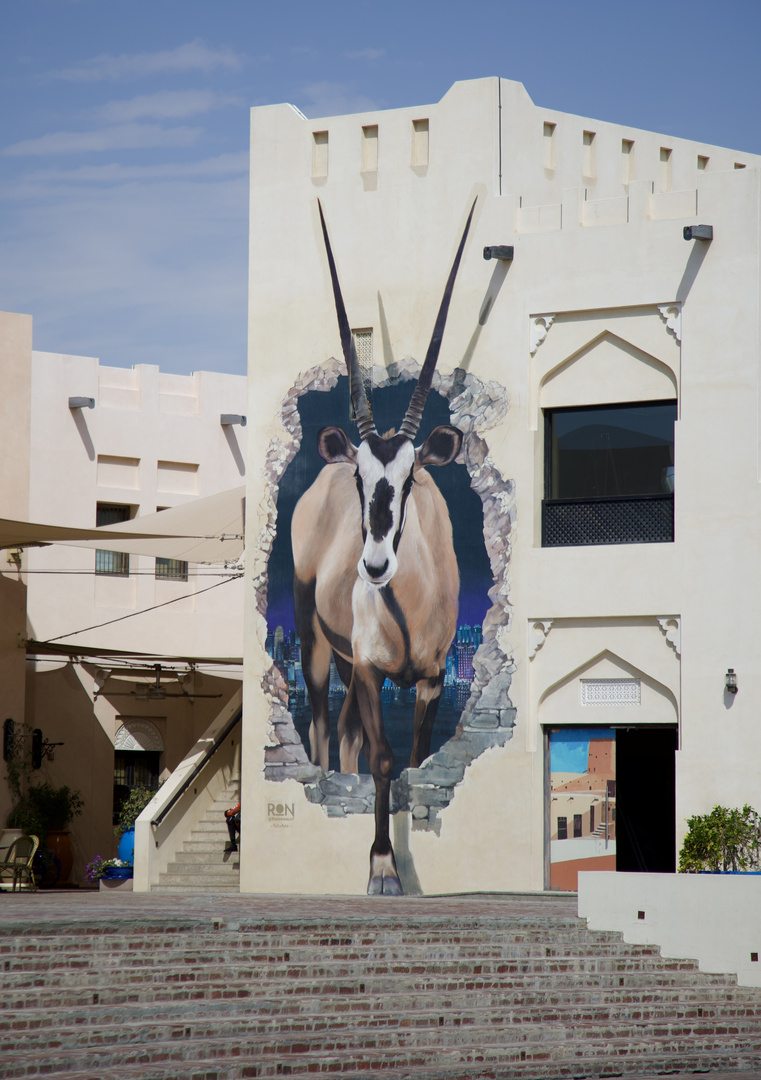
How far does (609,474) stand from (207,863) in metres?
7.84

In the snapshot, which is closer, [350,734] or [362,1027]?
[362,1027]

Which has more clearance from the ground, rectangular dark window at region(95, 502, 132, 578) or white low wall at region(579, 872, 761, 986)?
rectangular dark window at region(95, 502, 132, 578)

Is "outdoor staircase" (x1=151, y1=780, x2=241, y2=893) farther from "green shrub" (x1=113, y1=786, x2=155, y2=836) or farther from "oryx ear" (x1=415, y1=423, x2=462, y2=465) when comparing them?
"oryx ear" (x1=415, y1=423, x2=462, y2=465)

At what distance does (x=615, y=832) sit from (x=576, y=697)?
188 cm

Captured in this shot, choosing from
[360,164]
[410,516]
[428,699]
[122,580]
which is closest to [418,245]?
[360,164]

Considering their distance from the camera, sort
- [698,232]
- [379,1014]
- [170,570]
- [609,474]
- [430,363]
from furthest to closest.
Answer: [170,570], [430,363], [609,474], [698,232], [379,1014]

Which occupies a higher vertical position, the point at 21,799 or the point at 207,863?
the point at 21,799

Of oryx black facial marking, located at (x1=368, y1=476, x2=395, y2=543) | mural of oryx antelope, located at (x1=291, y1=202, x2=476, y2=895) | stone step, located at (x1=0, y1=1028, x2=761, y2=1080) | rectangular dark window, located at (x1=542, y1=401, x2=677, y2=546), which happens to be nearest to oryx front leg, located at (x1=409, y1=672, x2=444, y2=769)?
mural of oryx antelope, located at (x1=291, y1=202, x2=476, y2=895)

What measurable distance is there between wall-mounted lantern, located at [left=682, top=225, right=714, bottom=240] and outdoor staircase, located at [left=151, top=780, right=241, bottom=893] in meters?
10.2

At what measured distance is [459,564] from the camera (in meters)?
19.1

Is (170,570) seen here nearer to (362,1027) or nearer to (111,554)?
(111,554)

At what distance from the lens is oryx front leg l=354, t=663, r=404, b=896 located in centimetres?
1894

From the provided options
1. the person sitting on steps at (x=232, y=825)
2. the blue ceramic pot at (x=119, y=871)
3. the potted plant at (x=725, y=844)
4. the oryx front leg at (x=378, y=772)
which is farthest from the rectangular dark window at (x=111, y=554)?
the potted plant at (x=725, y=844)

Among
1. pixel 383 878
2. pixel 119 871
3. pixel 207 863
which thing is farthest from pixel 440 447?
pixel 119 871
